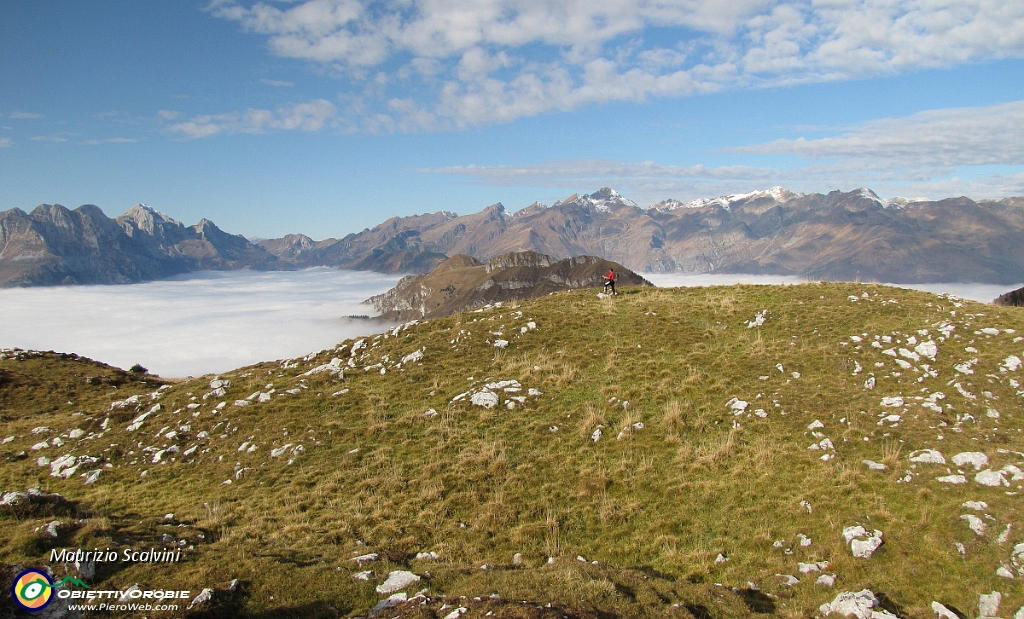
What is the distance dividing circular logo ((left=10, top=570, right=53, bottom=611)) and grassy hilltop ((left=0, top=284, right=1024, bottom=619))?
661mm

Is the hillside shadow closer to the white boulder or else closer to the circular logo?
the white boulder

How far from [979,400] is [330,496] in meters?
23.7

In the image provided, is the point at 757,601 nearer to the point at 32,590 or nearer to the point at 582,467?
the point at 582,467

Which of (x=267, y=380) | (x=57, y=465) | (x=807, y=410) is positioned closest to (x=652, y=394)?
(x=807, y=410)

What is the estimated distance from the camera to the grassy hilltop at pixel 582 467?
11102 millimetres

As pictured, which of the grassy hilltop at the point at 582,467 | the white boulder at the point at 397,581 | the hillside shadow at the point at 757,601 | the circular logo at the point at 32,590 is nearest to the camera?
the circular logo at the point at 32,590

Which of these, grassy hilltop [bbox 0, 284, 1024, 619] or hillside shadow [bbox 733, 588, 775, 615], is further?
grassy hilltop [bbox 0, 284, 1024, 619]

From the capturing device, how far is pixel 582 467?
58.3 ft

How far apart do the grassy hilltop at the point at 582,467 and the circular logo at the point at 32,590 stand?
26.0 inches

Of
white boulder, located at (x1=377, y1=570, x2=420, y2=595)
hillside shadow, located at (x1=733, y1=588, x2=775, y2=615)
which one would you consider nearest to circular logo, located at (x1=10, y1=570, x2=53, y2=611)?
white boulder, located at (x1=377, y1=570, x2=420, y2=595)

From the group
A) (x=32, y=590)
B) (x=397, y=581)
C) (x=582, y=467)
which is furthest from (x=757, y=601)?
(x=32, y=590)

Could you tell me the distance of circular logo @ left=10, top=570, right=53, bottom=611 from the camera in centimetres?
864

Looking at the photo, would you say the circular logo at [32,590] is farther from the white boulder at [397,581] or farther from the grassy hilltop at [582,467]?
the white boulder at [397,581]

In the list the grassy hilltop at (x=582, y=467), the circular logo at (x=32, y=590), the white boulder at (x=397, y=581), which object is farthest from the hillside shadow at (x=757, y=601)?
the circular logo at (x=32, y=590)
